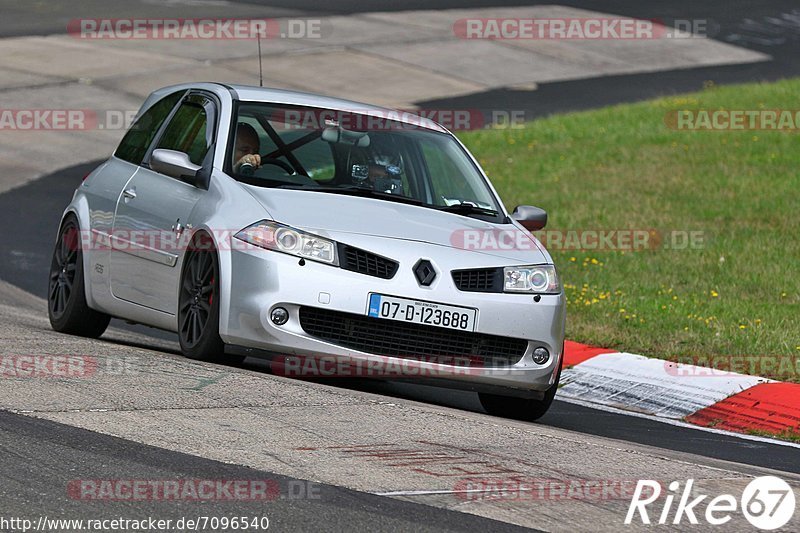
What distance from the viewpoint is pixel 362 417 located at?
7098mm

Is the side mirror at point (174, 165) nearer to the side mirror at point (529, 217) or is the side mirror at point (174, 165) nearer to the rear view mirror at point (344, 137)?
the rear view mirror at point (344, 137)

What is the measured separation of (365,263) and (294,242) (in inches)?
14.9

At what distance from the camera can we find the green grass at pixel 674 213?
11.6 meters

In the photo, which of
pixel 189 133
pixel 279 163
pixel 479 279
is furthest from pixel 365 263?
pixel 189 133

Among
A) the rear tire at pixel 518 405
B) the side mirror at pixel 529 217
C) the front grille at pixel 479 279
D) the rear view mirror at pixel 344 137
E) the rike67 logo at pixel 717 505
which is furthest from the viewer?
the side mirror at pixel 529 217

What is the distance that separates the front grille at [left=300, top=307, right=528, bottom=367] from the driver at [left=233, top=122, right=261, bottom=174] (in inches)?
47.4

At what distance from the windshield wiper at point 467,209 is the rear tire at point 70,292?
247 centimetres

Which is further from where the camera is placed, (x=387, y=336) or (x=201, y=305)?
(x=201, y=305)

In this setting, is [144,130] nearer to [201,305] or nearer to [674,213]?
[201,305]

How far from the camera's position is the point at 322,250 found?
7.89 metres

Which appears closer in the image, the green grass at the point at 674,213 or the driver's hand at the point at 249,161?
the driver's hand at the point at 249,161

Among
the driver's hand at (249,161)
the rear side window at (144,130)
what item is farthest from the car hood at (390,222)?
the rear side window at (144,130)

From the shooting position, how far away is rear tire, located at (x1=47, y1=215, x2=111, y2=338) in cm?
985

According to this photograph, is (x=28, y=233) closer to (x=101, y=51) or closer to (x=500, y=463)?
(x=500, y=463)
